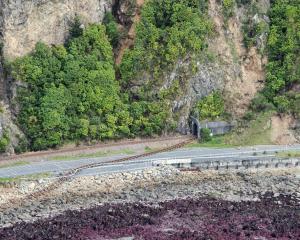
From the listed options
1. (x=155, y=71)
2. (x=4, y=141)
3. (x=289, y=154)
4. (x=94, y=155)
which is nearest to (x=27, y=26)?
(x=4, y=141)

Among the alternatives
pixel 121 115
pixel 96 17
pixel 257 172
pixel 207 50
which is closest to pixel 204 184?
pixel 257 172

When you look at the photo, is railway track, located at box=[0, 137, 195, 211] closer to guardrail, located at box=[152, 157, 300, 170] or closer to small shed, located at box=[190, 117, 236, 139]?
guardrail, located at box=[152, 157, 300, 170]

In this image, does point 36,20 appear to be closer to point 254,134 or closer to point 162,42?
point 162,42

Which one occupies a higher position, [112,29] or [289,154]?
[112,29]

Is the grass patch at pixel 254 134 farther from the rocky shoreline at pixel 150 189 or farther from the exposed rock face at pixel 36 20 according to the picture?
the exposed rock face at pixel 36 20

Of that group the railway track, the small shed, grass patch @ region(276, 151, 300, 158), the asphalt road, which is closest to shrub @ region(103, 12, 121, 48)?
the small shed
